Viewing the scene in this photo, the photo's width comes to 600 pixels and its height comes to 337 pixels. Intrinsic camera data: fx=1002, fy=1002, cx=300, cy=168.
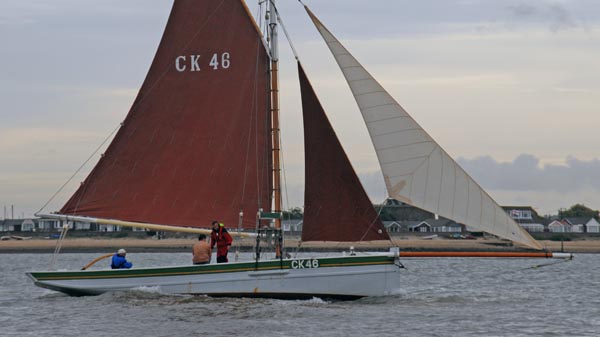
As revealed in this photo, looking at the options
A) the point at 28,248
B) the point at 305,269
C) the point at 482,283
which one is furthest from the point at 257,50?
the point at 28,248

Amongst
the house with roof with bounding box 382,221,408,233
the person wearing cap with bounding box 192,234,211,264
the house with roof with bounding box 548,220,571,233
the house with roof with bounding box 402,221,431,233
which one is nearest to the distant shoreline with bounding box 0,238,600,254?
the house with roof with bounding box 382,221,408,233

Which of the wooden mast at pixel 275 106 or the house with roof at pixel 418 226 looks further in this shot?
the house with roof at pixel 418 226

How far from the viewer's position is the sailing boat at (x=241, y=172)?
32.1 m

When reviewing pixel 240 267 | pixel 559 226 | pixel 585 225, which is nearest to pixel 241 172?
pixel 240 267

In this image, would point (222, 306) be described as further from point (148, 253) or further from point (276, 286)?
point (148, 253)

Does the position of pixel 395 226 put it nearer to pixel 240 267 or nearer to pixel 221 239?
pixel 221 239

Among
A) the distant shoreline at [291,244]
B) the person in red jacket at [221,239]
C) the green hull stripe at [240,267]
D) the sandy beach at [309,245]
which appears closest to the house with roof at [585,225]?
the sandy beach at [309,245]

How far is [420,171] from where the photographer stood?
31922mm

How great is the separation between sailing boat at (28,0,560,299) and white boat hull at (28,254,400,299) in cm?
3

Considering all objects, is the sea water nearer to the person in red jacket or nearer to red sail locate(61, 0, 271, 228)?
the person in red jacket

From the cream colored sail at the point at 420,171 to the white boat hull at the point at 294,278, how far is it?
8.48 ft

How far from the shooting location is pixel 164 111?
3753cm

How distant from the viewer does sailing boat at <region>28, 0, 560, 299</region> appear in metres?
32.1

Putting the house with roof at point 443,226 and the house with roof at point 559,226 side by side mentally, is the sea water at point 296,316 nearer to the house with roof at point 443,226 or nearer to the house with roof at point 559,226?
the house with roof at point 443,226
